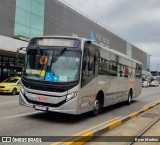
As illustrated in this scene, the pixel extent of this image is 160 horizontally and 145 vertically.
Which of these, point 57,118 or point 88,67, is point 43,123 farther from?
point 88,67

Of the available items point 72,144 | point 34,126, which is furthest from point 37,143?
point 34,126

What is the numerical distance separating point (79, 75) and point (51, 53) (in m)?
1.26

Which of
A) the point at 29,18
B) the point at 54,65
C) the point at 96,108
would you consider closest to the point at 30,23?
the point at 29,18

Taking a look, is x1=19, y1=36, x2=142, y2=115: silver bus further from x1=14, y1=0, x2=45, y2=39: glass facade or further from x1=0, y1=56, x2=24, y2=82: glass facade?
x1=14, y1=0, x2=45, y2=39: glass facade

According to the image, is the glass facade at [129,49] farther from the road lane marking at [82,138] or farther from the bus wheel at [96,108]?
the road lane marking at [82,138]

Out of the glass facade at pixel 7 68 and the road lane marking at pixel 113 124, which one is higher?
the glass facade at pixel 7 68

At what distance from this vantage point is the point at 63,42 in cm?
1032

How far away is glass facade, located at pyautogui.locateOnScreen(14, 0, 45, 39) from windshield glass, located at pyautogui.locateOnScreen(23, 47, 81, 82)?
21.8 metres

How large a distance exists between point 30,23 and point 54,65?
82.1 ft

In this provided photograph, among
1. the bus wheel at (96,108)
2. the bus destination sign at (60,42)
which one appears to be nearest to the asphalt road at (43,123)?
the bus wheel at (96,108)

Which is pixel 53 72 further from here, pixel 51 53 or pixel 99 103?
pixel 99 103

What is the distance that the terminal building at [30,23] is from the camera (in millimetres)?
29522

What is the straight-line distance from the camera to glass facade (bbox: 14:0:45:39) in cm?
3186

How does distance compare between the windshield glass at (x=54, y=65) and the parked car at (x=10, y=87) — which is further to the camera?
the parked car at (x=10, y=87)
